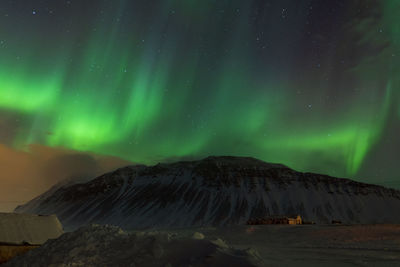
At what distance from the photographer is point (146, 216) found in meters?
149

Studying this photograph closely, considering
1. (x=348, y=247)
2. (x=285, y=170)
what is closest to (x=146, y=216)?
(x=285, y=170)

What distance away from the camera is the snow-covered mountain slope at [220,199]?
5807 inches

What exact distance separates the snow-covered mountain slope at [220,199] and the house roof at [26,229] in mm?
121081

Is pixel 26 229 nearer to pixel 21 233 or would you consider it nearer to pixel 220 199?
pixel 21 233

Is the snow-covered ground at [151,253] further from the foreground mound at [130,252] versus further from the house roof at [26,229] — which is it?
the house roof at [26,229]

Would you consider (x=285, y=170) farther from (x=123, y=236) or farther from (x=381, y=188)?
(x=123, y=236)

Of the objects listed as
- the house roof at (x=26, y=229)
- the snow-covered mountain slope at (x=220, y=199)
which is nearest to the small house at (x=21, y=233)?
the house roof at (x=26, y=229)

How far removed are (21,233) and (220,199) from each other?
147 m

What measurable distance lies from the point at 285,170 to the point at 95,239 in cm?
18760

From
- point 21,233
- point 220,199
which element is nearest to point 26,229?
point 21,233

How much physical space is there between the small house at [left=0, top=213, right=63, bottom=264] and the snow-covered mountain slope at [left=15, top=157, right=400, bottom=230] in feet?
398

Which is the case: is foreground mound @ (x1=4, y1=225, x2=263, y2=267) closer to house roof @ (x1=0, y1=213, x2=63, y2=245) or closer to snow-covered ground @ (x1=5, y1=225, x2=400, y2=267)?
snow-covered ground @ (x1=5, y1=225, x2=400, y2=267)

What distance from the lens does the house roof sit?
56.2ft

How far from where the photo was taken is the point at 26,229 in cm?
1784
